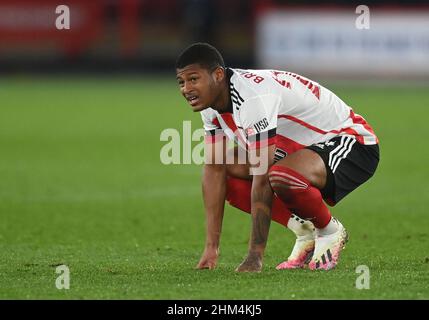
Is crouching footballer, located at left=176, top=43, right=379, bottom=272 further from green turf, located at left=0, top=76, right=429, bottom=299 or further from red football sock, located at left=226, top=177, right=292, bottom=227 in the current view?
green turf, located at left=0, top=76, right=429, bottom=299

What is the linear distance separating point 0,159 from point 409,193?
18.3ft

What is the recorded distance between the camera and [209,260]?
6.80 meters

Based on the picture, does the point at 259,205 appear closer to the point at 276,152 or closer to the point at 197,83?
the point at 276,152

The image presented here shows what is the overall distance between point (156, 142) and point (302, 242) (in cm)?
911

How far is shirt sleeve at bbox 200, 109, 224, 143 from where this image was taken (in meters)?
6.86

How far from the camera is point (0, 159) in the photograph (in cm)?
1405

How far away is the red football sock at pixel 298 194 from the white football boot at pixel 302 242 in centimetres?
27

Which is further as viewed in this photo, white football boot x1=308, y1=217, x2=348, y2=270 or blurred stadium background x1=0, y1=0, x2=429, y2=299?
white football boot x1=308, y1=217, x2=348, y2=270

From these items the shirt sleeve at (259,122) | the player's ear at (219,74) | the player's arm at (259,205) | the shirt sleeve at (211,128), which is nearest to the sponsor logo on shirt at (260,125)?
the shirt sleeve at (259,122)

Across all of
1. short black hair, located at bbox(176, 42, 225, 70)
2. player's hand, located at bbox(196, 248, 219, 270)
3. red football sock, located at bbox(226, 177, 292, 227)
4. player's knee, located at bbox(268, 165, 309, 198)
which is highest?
short black hair, located at bbox(176, 42, 225, 70)

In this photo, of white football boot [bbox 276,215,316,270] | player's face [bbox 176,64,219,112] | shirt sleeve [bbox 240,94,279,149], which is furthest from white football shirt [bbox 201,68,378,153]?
white football boot [bbox 276,215,316,270]

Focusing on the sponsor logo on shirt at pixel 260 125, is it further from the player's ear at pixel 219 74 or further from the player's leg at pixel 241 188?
the player's leg at pixel 241 188

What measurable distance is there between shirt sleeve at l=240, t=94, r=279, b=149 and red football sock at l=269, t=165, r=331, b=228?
217 mm

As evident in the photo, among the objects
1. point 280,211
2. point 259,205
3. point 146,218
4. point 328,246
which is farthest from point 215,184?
point 146,218
